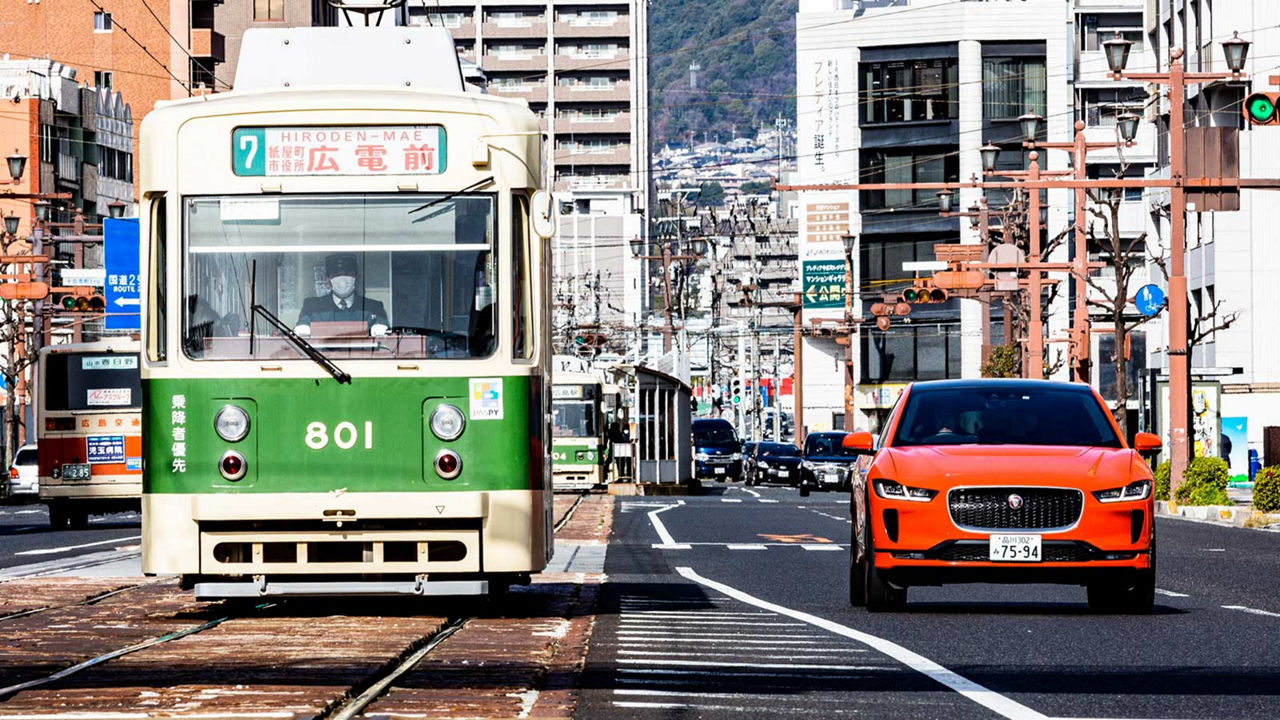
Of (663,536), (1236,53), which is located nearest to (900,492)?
(663,536)

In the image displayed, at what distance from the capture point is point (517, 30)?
14762 centimetres

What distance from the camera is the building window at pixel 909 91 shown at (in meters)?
97.4

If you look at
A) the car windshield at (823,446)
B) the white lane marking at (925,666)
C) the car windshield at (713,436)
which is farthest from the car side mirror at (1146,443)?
the car windshield at (713,436)

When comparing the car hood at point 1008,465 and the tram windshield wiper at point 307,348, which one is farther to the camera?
the car hood at point 1008,465

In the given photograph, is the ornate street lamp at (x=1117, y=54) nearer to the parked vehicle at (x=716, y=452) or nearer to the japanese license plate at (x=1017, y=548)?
the japanese license plate at (x=1017, y=548)

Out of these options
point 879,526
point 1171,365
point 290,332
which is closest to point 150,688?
point 290,332

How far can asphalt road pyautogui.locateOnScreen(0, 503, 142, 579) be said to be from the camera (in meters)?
23.1

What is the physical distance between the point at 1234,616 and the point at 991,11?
83636 millimetres

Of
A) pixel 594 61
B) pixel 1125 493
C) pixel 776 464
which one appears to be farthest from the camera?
pixel 594 61

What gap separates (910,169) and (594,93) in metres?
54.2

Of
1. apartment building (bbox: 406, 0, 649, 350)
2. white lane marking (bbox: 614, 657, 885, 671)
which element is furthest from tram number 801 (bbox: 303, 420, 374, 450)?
apartment building (bbox: 406, 0, 649, 350)

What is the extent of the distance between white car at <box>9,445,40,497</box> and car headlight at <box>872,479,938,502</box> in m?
46.4

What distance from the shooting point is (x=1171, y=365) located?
41656 mm

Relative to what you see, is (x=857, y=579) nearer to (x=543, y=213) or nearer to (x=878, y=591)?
(x=878, y=591)
